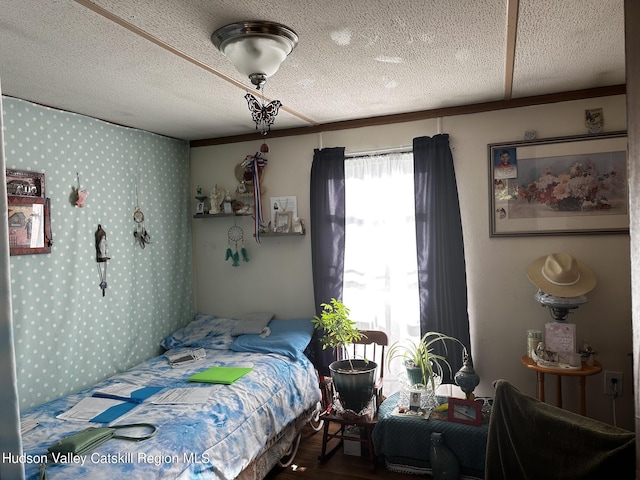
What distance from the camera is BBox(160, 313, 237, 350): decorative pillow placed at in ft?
12.0

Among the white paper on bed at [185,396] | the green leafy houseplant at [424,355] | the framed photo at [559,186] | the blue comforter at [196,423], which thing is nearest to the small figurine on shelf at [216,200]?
the blue comforter at [196,423]

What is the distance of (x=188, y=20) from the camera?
5.90 feet

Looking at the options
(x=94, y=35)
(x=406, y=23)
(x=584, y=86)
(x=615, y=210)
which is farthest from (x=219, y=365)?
(x=584, y=86)

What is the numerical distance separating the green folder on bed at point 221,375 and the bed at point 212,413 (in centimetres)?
4

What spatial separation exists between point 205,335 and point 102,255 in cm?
108

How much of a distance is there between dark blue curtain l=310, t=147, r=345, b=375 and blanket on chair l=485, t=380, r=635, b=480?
1.77m

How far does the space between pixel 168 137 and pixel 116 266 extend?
1.25 metres

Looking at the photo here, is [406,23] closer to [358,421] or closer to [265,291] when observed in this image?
[358,421]

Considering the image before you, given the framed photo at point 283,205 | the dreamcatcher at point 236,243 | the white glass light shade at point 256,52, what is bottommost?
the dreamcatcher at point 236,243

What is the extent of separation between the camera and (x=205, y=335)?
378 cm

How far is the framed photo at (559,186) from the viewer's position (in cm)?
289

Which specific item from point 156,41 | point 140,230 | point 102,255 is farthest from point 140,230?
point 156,41

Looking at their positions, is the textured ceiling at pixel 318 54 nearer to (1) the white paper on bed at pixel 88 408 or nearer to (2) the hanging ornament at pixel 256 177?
(2) the hanging ornament at pixel 256 177

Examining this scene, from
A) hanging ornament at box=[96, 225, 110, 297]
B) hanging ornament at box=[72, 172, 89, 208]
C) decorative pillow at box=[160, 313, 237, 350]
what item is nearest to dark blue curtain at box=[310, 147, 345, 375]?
decorative pillow at box=[160, 313, 237, 350]
